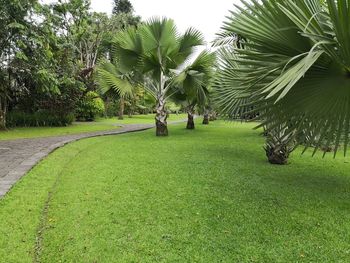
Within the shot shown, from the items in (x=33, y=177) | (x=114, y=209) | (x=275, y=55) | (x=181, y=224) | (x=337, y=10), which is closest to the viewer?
(x=337, y=10)

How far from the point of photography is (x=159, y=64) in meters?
10.4

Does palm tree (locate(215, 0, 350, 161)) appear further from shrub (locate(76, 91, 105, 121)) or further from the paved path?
shrub (locate(76, 91, 105, 121))

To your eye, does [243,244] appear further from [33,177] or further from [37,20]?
[37,20]

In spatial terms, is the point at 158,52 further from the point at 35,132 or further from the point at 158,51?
the point at 35,132

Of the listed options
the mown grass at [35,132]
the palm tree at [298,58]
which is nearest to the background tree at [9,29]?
the mown grass at [35,132]

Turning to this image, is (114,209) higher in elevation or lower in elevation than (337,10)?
lower

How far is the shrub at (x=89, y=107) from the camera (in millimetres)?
18766

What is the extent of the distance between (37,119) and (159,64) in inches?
259

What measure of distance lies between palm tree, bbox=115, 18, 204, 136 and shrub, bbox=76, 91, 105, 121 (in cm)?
863

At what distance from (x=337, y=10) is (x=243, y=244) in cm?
199

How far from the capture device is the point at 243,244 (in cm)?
277

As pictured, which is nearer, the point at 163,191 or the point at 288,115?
the point at 288,115

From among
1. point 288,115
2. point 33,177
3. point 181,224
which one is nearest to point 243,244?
point 181,224

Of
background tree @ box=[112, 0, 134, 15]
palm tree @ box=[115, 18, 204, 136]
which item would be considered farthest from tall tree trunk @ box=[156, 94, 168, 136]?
background tree @ box=[112, 0, 134, 15]
